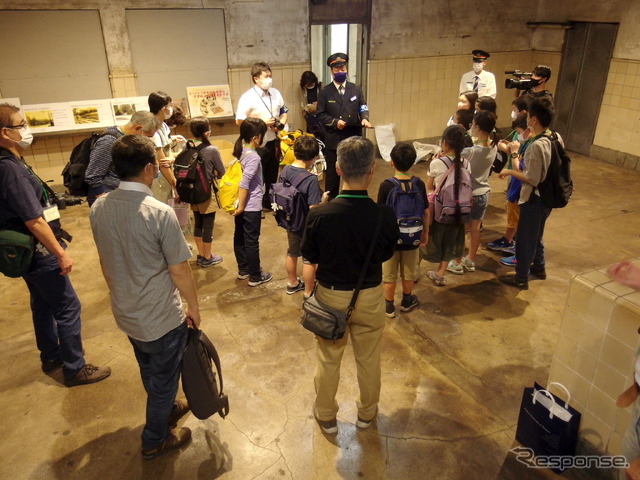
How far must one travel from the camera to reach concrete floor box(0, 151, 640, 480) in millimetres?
2914

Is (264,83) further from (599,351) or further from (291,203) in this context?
(599,351)

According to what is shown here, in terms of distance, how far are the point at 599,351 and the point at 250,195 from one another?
298cm

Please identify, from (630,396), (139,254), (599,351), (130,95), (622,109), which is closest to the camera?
(630,396)

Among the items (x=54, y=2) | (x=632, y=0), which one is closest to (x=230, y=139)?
(x=54, y=2)

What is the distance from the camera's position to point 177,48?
23.5ft

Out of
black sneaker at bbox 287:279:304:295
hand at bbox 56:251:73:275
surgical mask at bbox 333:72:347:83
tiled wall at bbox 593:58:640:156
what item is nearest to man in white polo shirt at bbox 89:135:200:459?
hand at bbox 56:251:73:275

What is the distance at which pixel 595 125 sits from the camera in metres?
8.86

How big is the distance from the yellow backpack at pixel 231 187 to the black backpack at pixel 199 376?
1905 millimetres

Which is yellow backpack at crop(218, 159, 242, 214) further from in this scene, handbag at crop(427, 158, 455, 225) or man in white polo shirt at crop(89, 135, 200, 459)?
man in white polo shirt at crop(89, 135, 200, 459)

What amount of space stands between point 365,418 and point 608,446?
1347mm

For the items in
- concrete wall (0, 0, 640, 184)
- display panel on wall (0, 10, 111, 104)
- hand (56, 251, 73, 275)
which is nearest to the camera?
hand (56, 251, 73, 275)

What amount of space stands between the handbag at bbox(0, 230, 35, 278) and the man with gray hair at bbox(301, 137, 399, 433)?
169cm

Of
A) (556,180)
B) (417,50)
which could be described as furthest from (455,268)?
(417,50)

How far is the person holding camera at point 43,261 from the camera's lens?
9.49ft
